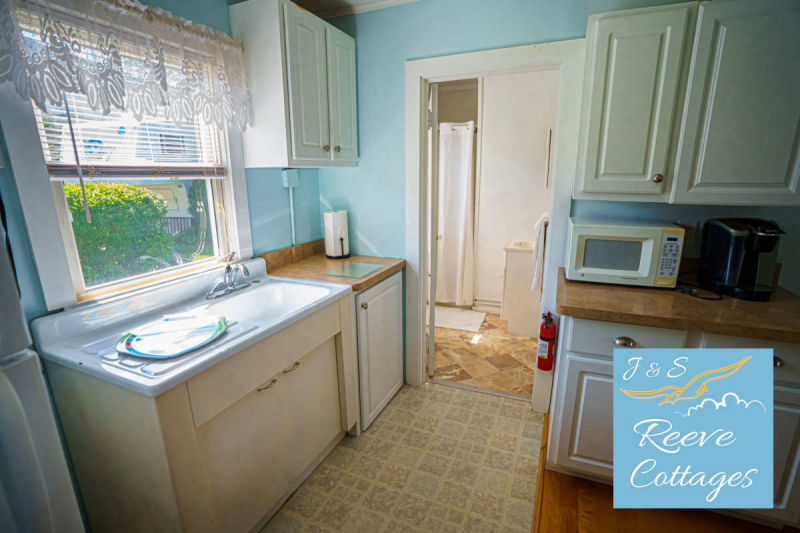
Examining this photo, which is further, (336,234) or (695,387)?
(336,234)

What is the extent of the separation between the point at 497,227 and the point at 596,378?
7.33 feet

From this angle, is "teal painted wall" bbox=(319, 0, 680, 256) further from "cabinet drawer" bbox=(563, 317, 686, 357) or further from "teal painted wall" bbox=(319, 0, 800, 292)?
"cabinet drawer" bbox=(563, 317, 686, 357)

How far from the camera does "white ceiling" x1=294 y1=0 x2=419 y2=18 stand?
2131 mm

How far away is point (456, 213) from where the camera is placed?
373 centimetres

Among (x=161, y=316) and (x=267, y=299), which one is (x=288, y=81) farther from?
(x=161, y=316)

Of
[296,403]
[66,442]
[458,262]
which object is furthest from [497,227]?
[66,442]

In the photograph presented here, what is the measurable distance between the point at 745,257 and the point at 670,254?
258 millimetres

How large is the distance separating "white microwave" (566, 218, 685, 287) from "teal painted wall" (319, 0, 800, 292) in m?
0.30

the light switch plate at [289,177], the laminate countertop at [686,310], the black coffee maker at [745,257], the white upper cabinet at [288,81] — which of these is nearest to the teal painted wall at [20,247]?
the white upper cabinet at [288,81]

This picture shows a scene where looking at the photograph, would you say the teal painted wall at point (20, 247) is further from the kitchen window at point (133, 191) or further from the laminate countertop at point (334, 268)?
the laminate countertop at point (334, 268)

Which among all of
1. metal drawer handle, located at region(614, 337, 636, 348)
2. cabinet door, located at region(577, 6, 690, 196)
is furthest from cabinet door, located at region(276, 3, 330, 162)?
metal drawer handle, located at region(614, 337, 636, 348)

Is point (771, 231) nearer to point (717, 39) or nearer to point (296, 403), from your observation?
point (717, 39)

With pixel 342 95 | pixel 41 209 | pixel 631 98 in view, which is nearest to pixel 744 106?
pixel 631 98

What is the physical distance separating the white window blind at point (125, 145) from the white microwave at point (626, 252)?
5.89 ft
